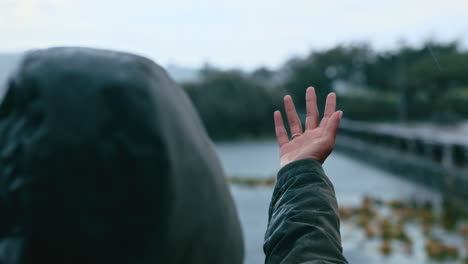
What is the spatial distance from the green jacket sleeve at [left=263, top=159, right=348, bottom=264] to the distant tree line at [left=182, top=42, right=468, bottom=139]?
7.78 metres

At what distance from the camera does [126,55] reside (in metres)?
0.83

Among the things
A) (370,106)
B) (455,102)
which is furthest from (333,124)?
(455,102)

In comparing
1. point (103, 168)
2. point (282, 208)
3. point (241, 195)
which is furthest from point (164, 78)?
point (241, 195)

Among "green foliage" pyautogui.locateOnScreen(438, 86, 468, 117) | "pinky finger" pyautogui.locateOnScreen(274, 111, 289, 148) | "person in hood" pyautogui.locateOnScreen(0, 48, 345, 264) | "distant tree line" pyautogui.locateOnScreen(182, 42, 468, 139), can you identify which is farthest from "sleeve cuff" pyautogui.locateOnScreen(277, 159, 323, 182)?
"green foliage" pyautogui.locateOnScreen(438, 86, 468, 117)

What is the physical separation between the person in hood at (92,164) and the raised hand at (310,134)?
1.08ft

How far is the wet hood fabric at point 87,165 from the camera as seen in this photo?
0.73 meters

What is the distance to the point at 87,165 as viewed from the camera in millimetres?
735

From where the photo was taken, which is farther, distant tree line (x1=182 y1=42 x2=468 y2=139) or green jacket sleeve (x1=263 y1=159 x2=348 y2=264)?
distant tree line (x1=182 y1=42 x2=468 y2=139)

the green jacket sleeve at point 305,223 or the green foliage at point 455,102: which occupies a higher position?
the green jacket sleeve at point 305,223

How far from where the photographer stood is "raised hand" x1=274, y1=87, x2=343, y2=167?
110 cm

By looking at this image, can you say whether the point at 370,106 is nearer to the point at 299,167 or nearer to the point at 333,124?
the point at 333,124

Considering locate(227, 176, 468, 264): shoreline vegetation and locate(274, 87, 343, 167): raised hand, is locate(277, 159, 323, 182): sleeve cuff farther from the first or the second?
locate(227, 176, 468, 264): shoreline vegetation

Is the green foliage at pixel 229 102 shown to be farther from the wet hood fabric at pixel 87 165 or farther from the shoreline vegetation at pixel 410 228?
the wet hood fabric at pixel 87 165

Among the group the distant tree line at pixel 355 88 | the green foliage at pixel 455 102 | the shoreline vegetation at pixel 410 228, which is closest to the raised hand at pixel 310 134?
the shoreline vegetation at pixel 410 228
